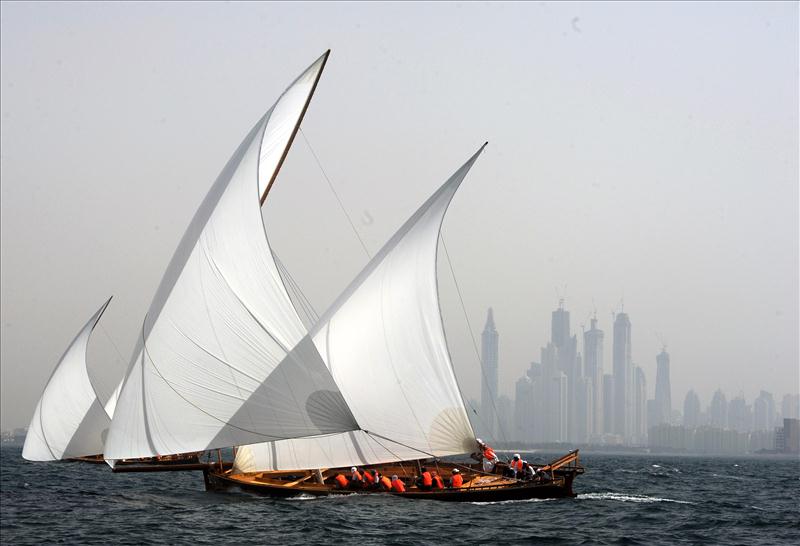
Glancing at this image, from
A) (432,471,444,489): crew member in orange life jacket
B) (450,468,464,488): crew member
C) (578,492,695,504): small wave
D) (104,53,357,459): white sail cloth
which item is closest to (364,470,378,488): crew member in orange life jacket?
(432,471,444,489): crew member in orange life jacket

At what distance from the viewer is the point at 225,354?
3069 centimetres

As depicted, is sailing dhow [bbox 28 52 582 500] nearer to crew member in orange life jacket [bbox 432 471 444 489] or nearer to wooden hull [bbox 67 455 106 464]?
crew member in orange life jacket [bbox 432 471 444 489]

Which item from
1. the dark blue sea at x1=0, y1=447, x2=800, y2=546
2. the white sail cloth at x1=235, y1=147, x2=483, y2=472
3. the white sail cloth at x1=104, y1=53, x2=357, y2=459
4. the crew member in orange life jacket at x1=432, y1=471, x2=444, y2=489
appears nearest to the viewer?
the dark blue sea at x1=0, y1=447, x2=800, y2=546

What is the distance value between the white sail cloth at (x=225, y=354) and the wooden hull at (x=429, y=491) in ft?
20.9

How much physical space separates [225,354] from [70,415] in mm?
36536

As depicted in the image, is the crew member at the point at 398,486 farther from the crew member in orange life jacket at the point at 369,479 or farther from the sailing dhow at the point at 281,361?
the crew member in orange life jacket at the point at 369,479

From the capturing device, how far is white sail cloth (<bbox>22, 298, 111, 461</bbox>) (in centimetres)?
6188

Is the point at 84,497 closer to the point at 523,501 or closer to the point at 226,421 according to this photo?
the point at 226,421

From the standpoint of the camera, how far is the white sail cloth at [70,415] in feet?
203

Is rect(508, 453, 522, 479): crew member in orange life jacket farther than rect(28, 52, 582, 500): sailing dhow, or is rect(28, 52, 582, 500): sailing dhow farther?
rect(508, 453, 522, 479): crew member in orange life jacket

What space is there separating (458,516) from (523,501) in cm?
612

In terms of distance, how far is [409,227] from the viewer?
3881 centimetres

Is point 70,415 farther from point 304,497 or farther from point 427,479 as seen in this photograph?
point 427,479

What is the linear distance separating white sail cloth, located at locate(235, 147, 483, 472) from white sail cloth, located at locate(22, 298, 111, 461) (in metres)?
26.1
